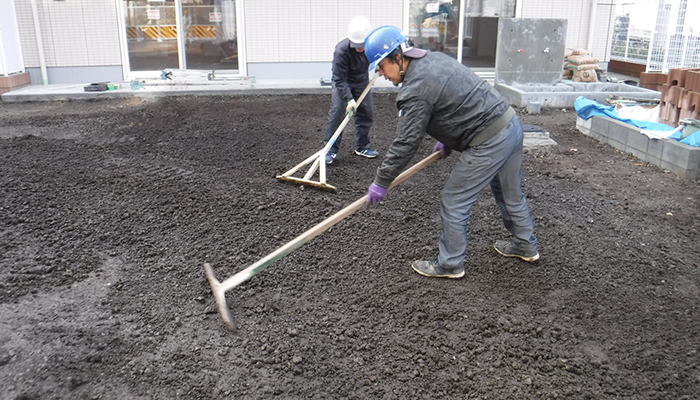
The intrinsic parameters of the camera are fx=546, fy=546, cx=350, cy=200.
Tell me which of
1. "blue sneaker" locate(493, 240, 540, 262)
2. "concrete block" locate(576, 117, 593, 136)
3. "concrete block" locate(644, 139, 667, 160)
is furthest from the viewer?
"concrete block" locate(576, 117, 593, 136)

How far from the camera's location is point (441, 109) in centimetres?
332

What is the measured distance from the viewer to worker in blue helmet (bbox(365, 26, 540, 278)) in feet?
10.6

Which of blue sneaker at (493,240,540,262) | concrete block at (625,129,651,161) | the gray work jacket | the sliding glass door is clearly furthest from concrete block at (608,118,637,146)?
the sliding glass door

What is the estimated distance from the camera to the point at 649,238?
4.29 meters

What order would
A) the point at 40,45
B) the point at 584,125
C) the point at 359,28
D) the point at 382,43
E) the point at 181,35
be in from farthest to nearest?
the point at 181,35
the point at 40,45
the point at 584,125
the point at 359,28
the point at 382,43

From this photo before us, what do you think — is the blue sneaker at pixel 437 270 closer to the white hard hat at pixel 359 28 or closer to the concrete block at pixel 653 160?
the white hard hat at pixel 359 28

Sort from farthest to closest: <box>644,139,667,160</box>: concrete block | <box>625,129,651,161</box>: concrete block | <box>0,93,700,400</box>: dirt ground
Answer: <box>625,129,651,161</box>: concrete block
<box>644,139,667,160</box>: concrete block
<box>0,93,700,400</box>: dirt ground

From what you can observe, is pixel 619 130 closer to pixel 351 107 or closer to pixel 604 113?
pixel 604 113

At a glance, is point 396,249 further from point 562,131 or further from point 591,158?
point 562,131

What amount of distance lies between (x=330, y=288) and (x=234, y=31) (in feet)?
28.9

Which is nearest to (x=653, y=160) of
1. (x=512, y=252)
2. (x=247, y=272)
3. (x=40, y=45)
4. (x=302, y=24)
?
(x=512, y=252)

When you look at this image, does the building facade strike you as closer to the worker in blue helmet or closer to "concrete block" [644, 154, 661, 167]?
"concrete block" [644, 154, 661, 167]

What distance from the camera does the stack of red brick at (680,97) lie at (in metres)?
6.21

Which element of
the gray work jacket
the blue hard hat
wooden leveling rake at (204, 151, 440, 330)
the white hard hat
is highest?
the white hard hat
